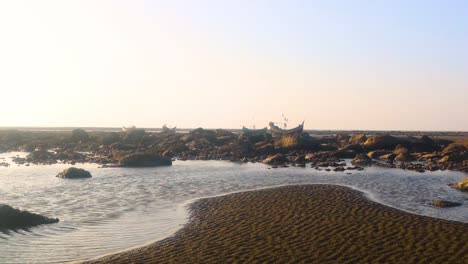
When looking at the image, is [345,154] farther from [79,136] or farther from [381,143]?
[79,136]

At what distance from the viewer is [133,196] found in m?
28.1

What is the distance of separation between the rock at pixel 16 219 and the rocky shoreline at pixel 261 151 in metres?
28.4

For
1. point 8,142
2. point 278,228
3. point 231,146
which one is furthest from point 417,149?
point 8,142

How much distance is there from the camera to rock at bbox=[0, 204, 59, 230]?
19109mm

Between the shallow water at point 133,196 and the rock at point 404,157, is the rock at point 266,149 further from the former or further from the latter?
the rock at point 404,157

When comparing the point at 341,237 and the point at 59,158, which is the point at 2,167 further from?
Answer: the point at 341,237

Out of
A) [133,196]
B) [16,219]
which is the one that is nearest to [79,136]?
[133,196]

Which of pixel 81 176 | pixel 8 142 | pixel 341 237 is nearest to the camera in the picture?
pixel 341 237

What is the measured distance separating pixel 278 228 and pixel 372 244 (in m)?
4.13

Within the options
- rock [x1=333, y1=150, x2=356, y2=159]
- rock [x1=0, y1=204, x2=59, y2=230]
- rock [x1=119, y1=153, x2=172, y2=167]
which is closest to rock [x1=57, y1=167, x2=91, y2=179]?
rock [x1=119, y1=153, x2=172, y2=167]

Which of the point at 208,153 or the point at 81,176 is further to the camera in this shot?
the point at 208,153

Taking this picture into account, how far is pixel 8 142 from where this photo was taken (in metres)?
89.9

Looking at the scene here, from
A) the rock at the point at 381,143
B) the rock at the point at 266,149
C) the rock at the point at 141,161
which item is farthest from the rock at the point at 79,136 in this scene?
the rock at the point at 381,143

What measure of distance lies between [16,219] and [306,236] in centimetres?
1244
